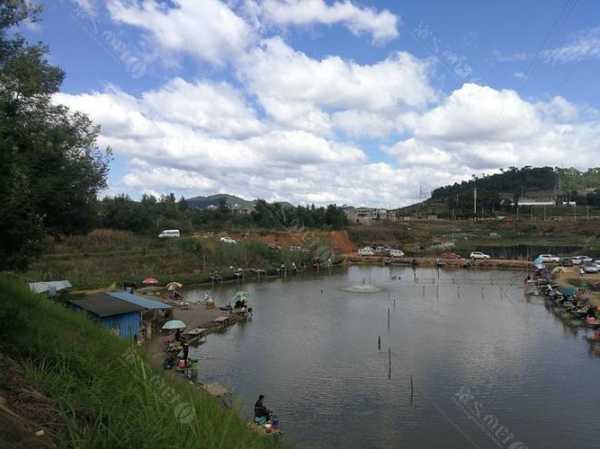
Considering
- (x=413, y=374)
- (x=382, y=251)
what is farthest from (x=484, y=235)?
(x=413, y=374)

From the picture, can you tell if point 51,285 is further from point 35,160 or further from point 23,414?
point 23,414

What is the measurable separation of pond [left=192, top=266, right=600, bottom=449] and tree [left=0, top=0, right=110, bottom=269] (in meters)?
5.15

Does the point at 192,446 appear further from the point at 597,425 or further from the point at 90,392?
the point at 597,425

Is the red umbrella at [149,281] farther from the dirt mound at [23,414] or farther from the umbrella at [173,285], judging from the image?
the dirt mound at [23,414]

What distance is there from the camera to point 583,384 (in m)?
18.8

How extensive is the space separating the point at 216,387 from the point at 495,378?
11385 mm

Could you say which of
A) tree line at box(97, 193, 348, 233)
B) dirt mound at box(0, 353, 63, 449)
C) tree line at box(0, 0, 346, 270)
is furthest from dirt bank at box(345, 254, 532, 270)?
dirt mound at box(0, 353, 63, 449)

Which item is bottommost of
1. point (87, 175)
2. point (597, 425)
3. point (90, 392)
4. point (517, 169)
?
point (597, 425)

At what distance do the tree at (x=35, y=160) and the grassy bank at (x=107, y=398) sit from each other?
5.30 ft

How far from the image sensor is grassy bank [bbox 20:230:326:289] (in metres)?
39.3

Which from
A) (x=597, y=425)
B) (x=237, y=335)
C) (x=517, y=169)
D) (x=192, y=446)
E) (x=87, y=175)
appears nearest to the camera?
(x=192, y=446)

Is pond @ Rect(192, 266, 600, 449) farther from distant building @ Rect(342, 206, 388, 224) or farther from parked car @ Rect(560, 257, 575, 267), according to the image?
distant building @ Rect(342, 206, 388, 224)

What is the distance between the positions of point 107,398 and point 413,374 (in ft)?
52.8

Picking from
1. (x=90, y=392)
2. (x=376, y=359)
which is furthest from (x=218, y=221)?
(x=90, y=392)
